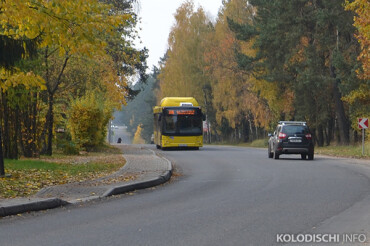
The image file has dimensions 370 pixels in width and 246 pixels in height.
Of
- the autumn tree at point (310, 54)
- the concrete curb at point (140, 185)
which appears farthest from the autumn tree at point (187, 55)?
the concrete curb at point (140, 185)

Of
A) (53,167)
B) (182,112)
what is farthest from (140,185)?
(182,112)

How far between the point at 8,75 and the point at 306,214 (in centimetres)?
945

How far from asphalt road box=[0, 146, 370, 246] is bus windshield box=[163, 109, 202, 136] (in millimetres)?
26286

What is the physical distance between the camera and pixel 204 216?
10.6 metres

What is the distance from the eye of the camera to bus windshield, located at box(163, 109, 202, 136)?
4362cm

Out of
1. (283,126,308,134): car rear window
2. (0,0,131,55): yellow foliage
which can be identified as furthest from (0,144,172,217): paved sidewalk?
(283,126,308,134): car rear window

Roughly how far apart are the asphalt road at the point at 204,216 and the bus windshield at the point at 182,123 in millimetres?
26286

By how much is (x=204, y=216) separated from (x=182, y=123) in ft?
109

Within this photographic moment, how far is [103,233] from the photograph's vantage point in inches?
352

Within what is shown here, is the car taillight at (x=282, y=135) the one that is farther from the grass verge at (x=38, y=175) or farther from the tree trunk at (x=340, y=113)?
the tree trunk at (x=340, y=113)

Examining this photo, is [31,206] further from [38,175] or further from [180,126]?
[180,126]

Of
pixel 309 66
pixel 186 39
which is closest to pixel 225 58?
pixel 186 39

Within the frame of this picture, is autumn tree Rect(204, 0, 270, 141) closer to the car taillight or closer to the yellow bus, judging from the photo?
the yellow bus

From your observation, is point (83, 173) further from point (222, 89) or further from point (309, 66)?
point (222, 89)
